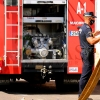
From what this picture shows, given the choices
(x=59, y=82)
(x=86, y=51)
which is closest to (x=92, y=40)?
(x=86, y=51)

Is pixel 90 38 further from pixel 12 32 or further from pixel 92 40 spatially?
pixel 12 32

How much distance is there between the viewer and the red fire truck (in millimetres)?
9945

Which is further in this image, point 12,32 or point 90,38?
point 12,32

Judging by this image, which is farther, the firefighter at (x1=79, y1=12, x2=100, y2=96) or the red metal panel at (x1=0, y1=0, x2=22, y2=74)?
the red metal panel at (x1=0, y1=0, x2=22, y2=74)

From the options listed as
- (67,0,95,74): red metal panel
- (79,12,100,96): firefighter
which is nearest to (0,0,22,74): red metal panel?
(67,0,95,74): red metal panel

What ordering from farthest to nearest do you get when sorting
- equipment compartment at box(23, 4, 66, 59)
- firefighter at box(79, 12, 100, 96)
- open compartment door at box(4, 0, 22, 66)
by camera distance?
equipment compartment at box(23, 4, 66, 59) < open compartment door at box(4, 0, 22, 66) < firefighter at box(79, 12, 100, 96)

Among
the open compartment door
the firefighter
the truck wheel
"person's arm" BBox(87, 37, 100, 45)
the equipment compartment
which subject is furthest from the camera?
the truck wheel

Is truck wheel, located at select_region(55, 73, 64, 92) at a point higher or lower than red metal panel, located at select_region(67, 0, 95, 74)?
lower

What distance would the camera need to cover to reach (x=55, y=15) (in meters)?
10.2

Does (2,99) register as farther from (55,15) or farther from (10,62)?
(55,15)

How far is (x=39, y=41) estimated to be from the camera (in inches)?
406

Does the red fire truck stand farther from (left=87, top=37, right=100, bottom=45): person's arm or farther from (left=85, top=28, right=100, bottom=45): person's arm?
(left=87, top=37, right=100, bottom=45): person's arm

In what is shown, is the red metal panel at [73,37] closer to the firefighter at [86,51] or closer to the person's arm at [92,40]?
the firefighter at [86,51]

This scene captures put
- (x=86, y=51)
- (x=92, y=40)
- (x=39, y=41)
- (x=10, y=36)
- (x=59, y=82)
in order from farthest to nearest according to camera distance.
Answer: (x=59, y=82)
(x=39, y=41)
(x=10, y=36)
(x=86, y=51)
(x=92, y=40)
